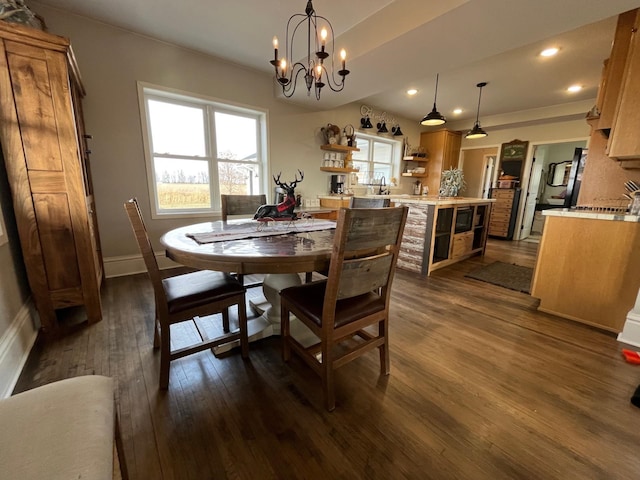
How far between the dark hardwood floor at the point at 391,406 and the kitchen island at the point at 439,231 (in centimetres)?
134

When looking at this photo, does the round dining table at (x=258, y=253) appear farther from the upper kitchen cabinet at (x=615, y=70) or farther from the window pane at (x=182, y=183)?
the upper kitchen cabinet at (x=615, y=70)

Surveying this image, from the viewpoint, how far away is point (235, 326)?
1.96 metres

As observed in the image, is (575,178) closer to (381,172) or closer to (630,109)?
(381,172)

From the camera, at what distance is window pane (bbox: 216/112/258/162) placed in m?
3.46

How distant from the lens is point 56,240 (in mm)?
1744

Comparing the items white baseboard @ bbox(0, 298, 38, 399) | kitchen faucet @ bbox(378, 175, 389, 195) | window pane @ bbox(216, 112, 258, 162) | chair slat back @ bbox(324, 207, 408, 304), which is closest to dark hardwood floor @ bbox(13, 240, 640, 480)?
white baseboard @ bbox(0, 298, 38, 399)

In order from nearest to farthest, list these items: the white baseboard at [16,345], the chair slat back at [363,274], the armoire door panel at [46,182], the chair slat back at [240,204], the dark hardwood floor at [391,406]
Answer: the dark hardwood floor at [391,406] < the chair slat back at [363,274] < the white baseboard at [16,345] < the armoire door panel at [46,182] < the chair slat back at [240,204]

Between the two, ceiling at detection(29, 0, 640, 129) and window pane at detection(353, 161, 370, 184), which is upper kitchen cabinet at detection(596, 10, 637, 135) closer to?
ceiling at detection(29, 0, 640, 129)

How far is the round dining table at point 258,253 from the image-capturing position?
3.84 feet

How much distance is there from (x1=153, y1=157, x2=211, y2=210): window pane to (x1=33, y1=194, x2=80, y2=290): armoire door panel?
4.82ft

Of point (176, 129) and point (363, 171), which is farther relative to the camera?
point (363, 171)

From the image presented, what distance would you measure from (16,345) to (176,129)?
2.59m

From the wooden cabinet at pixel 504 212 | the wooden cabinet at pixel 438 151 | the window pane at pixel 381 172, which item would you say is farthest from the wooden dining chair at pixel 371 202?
the wooden cabinet at pixel 504 212

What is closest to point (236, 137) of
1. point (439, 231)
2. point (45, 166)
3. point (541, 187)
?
point (45, 166)
